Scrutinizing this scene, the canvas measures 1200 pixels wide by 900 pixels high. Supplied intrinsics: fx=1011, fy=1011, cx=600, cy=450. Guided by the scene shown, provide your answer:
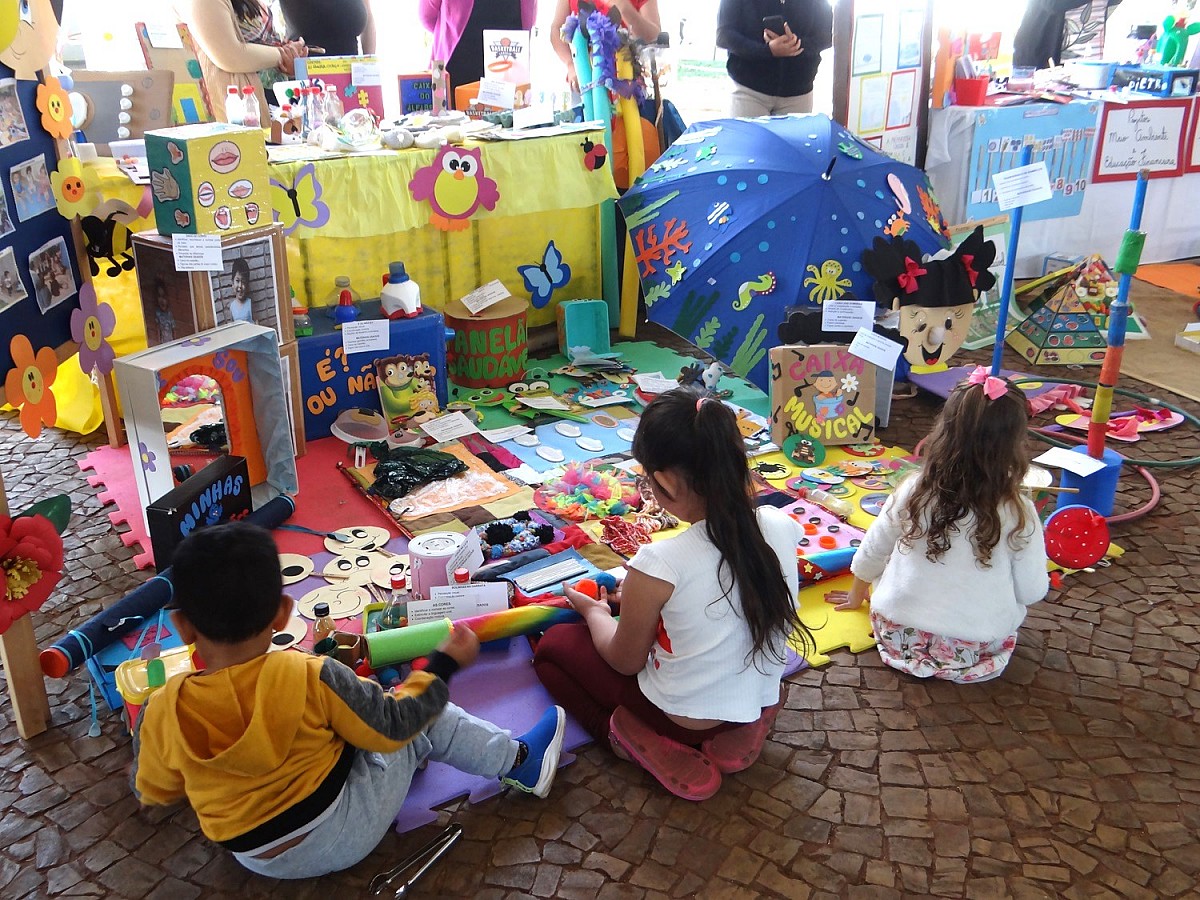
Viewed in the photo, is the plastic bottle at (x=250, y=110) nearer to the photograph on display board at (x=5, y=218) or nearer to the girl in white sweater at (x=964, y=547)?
the photograph on display board at (x=5, y=218)

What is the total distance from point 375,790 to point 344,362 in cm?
225

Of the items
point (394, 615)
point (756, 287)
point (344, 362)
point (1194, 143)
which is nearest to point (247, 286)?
point (344, 362)

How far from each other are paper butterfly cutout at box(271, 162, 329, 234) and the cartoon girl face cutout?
3.98 ft

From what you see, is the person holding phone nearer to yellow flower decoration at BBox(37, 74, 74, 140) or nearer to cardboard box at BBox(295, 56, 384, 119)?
cardboard box at BBox(295, 56, 384, 119)

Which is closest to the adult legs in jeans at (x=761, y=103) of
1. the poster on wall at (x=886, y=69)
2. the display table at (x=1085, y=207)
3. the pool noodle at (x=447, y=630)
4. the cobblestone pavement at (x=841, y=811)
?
the poster on wall at (x=886, y=69)

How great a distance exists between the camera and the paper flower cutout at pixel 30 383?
8.01ft

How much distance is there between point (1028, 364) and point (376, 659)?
360 cm

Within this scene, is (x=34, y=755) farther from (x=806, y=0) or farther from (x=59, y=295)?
(x=806, y=0)

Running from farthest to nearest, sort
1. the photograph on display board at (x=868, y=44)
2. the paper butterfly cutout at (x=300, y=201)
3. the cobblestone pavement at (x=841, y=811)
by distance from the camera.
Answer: the photograph on display board at (x=868, y=44) → the paper butterfly cutout at (x=300, y=201) → the cobblestone pavement at (x=841, y=811)

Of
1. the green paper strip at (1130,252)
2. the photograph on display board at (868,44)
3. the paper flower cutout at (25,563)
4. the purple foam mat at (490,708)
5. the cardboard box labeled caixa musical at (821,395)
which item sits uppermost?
the photograph on display board at (868,44)

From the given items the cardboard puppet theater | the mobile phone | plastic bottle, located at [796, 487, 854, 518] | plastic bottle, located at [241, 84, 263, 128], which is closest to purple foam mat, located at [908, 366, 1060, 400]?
the cardboard puppet theater

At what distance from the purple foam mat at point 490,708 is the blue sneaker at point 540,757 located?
8cm

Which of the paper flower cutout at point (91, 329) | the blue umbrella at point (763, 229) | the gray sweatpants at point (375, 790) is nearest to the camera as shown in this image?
the gray sweatpants at point (375, 790)

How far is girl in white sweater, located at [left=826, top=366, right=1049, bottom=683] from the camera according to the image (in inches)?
96.6
